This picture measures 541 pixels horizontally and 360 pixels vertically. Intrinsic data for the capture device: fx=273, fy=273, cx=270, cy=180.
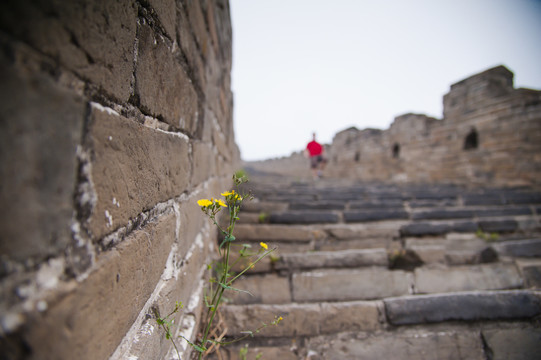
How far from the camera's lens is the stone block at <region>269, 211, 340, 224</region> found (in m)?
2.50

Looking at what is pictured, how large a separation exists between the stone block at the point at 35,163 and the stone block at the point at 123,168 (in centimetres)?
7

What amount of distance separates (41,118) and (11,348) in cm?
29

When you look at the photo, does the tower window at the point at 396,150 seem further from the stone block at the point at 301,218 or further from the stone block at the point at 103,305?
the stone block at the point at 103,305

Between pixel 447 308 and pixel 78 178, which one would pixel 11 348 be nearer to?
pixel 78 178

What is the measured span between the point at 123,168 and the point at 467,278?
7.11 feet

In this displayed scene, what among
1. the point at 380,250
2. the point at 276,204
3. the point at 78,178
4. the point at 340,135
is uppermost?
the point at 340,135

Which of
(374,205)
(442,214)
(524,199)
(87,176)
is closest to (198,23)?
(87,176)

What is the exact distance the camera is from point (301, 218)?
2541 millimetres

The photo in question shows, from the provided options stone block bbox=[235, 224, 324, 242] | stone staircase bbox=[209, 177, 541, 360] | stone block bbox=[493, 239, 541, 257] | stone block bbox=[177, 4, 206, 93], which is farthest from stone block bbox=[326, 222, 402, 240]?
stone block bbox=[177, 4, 206, 93]

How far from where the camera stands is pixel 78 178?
18.3 inches

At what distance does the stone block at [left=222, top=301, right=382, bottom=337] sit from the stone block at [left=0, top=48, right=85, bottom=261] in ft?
3.73

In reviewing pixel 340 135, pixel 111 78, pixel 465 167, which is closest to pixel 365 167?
pixel 340 135

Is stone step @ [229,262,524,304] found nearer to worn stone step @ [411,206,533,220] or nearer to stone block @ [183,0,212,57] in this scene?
worn stone step @ [411,206,533,220]

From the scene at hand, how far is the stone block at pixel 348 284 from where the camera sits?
1637mm
